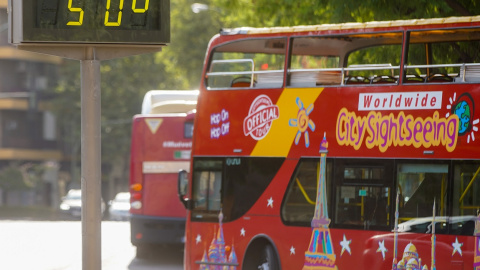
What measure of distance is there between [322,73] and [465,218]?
301cm

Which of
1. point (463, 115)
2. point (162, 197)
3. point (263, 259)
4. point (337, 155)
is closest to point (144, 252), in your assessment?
point (162, 197)

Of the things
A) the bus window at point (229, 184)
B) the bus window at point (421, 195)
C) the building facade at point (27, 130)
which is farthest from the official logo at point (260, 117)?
the building facade at point (27, 130)

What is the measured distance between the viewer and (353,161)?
13.8 meters

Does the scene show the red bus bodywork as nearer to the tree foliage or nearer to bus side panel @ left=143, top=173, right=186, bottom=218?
bus side panel @ left=143, top=173, right=186, bottom=218

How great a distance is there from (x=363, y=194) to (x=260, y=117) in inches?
79.7

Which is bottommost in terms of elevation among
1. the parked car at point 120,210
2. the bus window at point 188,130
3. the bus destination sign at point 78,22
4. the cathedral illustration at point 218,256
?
the parked car at point 120,210

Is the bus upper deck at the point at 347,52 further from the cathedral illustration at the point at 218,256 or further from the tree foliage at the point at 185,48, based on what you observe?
the cathedral illustration at the point at 218,256

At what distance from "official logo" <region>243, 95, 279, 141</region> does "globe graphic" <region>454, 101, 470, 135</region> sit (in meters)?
2.72

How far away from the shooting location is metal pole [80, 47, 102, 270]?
797 cm

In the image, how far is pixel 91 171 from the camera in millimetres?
8008

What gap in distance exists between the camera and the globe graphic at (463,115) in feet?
41.8

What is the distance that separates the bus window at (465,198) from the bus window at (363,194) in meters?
0.94

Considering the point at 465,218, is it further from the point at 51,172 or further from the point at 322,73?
the point at 51,172

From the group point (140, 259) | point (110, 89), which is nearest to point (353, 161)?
point (140, 259)
